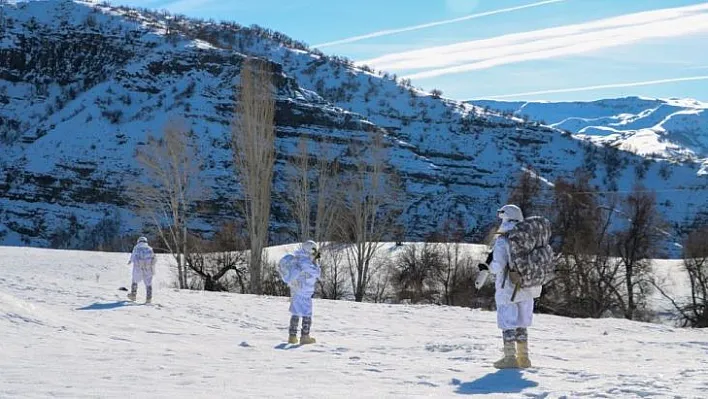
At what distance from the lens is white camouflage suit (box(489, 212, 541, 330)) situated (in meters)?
9.11

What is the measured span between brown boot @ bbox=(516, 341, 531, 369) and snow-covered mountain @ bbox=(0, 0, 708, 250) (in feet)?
282

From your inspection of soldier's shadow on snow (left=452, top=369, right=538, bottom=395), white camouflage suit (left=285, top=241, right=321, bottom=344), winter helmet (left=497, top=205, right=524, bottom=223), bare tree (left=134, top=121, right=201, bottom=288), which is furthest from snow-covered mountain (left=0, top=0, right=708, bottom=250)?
soldier's shadow on snow (left=452, top=369, right=538, bottom=395)

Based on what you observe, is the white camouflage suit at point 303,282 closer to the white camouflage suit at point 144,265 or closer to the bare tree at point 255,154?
the white camouflage suit at point 144,265

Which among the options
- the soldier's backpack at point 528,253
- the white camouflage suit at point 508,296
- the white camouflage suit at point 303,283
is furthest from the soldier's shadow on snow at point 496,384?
the white camouflage suit at point 303,283

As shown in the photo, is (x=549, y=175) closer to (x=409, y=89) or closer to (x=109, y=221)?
(x=409, y=89)

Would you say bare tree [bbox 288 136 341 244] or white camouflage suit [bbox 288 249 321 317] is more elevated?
bare tree [bbox 288 136 341 244]

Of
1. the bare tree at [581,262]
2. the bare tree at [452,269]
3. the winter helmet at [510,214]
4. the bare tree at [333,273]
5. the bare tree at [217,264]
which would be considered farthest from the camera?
the bare tree at [452,269]

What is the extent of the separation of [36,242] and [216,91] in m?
55.0

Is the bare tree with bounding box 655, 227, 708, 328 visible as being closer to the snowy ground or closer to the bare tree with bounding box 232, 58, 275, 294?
the snowy ground

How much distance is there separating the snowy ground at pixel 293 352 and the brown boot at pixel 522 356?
1.00 feet

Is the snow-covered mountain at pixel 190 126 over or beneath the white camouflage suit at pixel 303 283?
over

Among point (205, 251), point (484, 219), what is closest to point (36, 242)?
point (484, 219)

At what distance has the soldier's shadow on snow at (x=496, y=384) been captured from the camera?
23.9 feet

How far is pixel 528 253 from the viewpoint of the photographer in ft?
29.5
